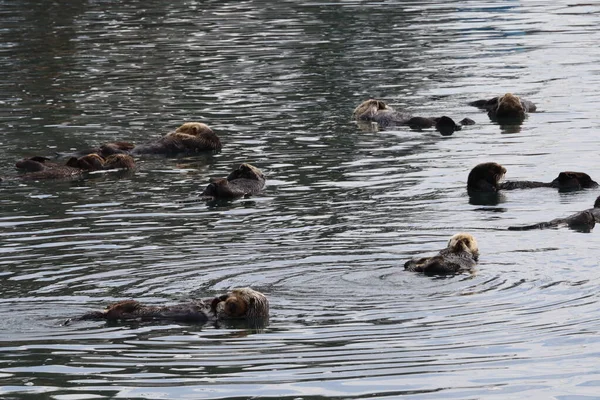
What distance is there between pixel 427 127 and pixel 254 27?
1430 centimetres

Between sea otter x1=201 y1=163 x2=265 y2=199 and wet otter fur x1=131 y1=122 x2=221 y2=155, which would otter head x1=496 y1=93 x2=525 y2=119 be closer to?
wet otter fur x1=131 y1=122 x2=221 y2=155

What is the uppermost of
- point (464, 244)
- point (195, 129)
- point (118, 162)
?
point (464, 244)

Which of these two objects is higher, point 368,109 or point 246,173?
point 246,173

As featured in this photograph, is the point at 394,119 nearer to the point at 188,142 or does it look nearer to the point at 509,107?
the point at 509,107

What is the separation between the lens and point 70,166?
586 inches

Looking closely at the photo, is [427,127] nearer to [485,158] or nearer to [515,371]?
[485,158]

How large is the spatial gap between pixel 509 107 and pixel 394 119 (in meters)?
1.53

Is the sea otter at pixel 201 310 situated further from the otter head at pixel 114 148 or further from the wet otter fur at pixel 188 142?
the wet otter fur at pixel 188 142

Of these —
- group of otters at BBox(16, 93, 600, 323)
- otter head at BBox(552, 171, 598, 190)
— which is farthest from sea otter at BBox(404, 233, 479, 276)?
otter head at BBox(552, 171, 598, 190)

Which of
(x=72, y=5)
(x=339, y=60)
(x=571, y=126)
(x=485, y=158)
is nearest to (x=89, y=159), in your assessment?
(x=485, y=158)

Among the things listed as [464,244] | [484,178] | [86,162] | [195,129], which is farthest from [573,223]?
[195,129]

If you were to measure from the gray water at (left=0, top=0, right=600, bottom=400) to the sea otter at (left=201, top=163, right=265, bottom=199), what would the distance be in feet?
0.56

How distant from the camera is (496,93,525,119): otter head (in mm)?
17703

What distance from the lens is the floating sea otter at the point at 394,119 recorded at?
55.6ft
